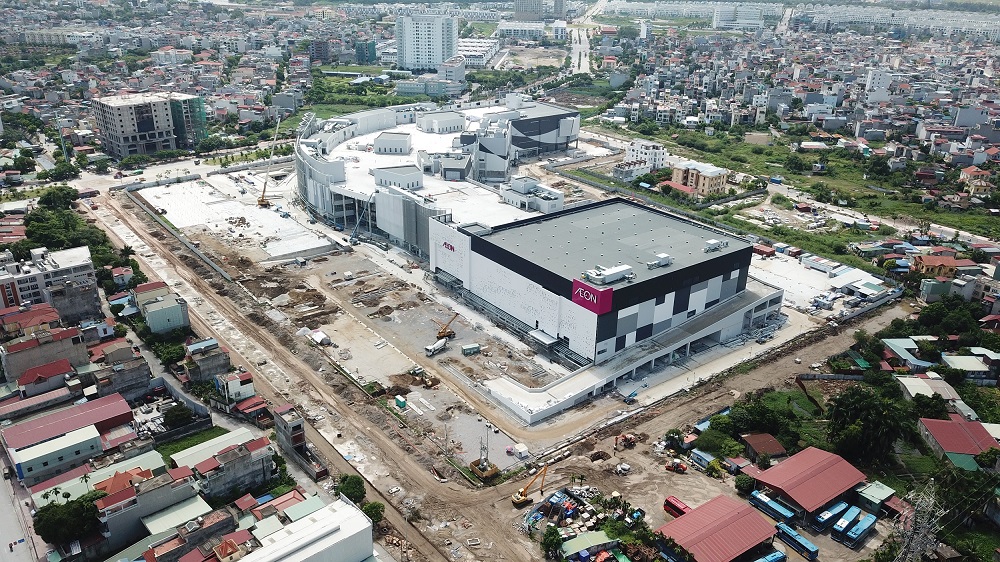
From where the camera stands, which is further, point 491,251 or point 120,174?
point 120,174

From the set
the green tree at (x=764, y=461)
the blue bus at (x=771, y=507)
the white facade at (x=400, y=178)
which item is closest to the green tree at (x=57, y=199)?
the white facade at (x=400, y=178)

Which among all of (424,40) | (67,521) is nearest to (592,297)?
(67,521)

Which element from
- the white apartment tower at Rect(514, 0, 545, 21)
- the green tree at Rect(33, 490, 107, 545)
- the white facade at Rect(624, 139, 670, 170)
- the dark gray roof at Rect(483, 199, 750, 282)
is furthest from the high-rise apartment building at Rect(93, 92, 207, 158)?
the white apartment tower at Rect(514, 0, 545, 21)

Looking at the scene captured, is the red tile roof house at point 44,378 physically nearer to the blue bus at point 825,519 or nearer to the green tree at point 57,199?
the green tree at point 57,199

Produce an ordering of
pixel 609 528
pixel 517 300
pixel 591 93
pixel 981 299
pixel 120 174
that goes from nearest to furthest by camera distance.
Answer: pixel 609 528
pixel 517 300
pixel 981 299
pixel 120 174
pixel 591 93

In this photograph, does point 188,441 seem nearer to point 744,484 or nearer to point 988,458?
point 744,484

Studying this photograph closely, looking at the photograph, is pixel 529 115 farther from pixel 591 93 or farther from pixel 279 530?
pixel 279 530

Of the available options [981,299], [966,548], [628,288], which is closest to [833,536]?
[966,548]
